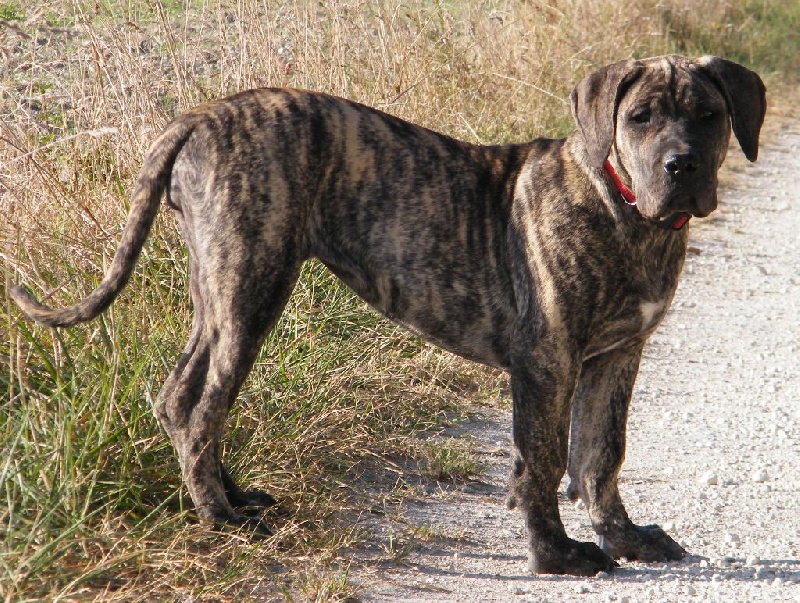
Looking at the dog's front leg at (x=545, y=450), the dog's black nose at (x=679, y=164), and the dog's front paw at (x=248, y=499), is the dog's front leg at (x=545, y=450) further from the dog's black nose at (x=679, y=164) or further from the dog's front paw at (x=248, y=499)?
the dog's front paw at (x=248, y=499)

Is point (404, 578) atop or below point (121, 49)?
below

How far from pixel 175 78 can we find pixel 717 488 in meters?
3.01

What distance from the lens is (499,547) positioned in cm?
398

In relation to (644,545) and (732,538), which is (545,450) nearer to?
(644,545)

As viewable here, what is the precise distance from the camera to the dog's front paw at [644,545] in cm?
394

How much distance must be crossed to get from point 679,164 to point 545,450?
101cm

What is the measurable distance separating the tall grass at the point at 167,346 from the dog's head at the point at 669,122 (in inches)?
57.1

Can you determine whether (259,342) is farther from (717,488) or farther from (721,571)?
(717,488)

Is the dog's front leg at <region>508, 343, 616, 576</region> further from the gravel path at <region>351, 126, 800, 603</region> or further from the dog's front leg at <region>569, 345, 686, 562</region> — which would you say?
the dog's front leg at <region>569, 345, 686, 562</region>

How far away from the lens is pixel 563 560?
375cm

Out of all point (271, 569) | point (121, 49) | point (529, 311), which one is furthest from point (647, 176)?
point (121, 49)

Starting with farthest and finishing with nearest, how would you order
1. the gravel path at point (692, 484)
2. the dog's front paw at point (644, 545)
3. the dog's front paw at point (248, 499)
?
the dog's front paw at point (644, 545) < the dog's front paw at point (248, 499) < the gravel path at point (692, 484)

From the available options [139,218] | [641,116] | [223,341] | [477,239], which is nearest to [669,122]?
[641,116]

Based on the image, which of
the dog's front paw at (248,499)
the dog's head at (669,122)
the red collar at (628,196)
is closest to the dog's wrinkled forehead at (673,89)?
the dog's head at (669,122)
